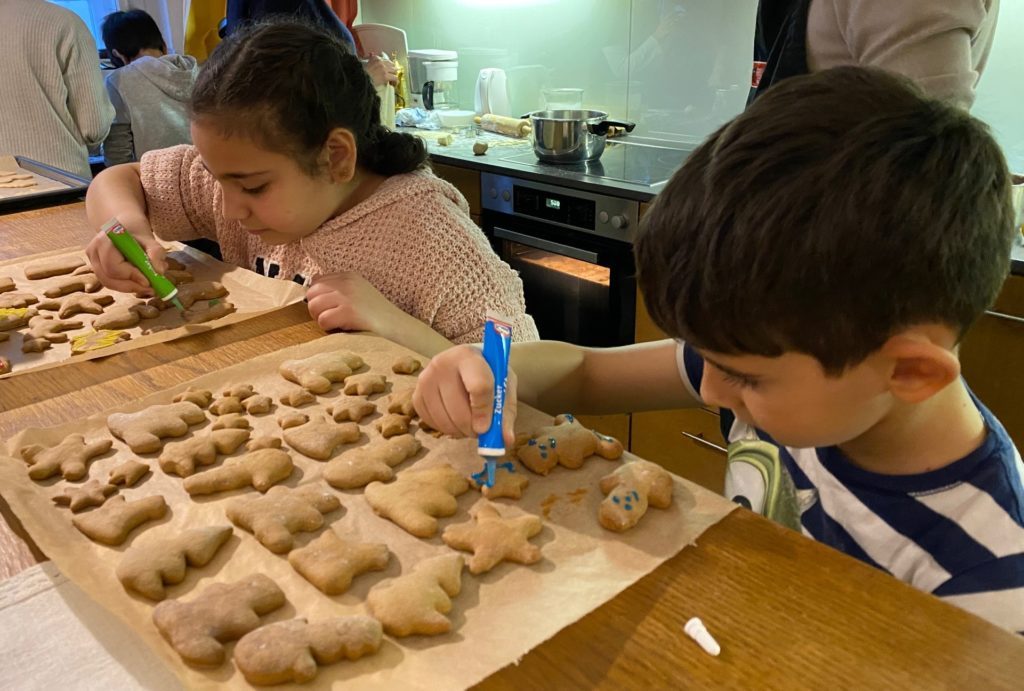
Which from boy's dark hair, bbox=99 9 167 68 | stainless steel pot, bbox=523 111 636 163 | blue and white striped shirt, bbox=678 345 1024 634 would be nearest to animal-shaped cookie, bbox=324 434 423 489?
blue and white striped shirt, bbox=678 345 1024 634

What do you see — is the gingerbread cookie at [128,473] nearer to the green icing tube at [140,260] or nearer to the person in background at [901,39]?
the green icing tube at [140,260]

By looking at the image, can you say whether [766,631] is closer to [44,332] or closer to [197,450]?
[197,450]

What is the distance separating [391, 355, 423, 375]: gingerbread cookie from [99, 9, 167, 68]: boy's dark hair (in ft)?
11.0

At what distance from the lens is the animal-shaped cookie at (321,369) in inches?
38.5

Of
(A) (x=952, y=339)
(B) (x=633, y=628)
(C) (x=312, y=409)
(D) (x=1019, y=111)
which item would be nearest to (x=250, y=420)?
(C) (x=312, y=409)

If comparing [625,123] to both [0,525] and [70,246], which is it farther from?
[0,525]

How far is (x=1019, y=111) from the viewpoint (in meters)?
2.15

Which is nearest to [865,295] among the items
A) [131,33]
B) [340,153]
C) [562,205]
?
[340,153]

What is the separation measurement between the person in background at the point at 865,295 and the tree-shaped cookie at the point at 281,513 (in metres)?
0.17

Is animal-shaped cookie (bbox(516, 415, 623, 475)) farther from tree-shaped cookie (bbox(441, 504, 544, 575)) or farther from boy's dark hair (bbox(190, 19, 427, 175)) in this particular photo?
boy's dark hair (bbox(190, 19, 427, 175))

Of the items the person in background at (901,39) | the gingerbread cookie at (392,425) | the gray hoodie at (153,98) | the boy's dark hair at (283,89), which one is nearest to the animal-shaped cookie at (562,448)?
the gingerbread cookie at (392,425)

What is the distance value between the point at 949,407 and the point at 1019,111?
1810 millimetres

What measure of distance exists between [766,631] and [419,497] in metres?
0.32

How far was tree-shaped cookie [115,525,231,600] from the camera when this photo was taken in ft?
2.12
